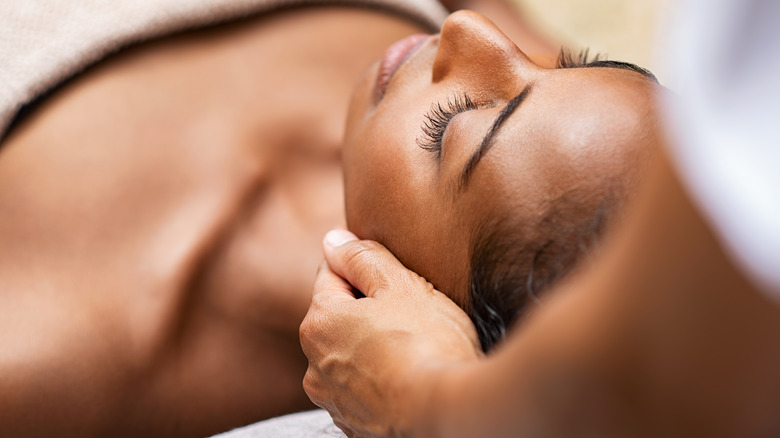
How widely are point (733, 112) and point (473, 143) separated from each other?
0.37 metres

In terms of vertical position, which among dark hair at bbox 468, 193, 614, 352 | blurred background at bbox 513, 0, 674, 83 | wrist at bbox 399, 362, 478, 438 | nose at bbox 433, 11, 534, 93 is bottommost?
wrist at bbox 399, 362, 478, 438

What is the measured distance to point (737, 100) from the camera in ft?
0.87

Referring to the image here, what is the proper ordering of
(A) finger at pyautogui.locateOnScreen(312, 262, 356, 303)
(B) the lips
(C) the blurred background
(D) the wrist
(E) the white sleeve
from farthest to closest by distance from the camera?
(C) the blurred background < (B) the lips < (A) finger at pyautogui.locateOnScreen(312, 262, 356, 303) < (D) the wrist < (E) the white sleeve

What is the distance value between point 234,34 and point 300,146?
0.81 feet

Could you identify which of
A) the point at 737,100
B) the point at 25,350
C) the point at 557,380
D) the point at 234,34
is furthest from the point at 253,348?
the point at 737,100

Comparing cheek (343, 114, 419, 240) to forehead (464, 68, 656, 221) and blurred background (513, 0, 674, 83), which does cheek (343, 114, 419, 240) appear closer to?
forehead (464, 68, 656, 221)

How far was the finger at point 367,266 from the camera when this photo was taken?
0.63 meters

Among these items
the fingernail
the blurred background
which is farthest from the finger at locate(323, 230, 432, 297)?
the blurred background

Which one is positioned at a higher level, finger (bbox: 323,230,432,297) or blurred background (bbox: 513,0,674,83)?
blurred background (bbox: 513,0,674,83)

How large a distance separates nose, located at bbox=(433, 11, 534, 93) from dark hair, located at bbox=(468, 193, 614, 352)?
0.16 m

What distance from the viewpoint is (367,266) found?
67 centimetres

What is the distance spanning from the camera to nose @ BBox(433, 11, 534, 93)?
671 mm

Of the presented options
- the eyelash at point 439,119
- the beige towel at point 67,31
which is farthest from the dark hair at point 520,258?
the beige towel at point 67,31

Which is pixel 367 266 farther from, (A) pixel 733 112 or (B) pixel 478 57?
(A) pixel 733 112
